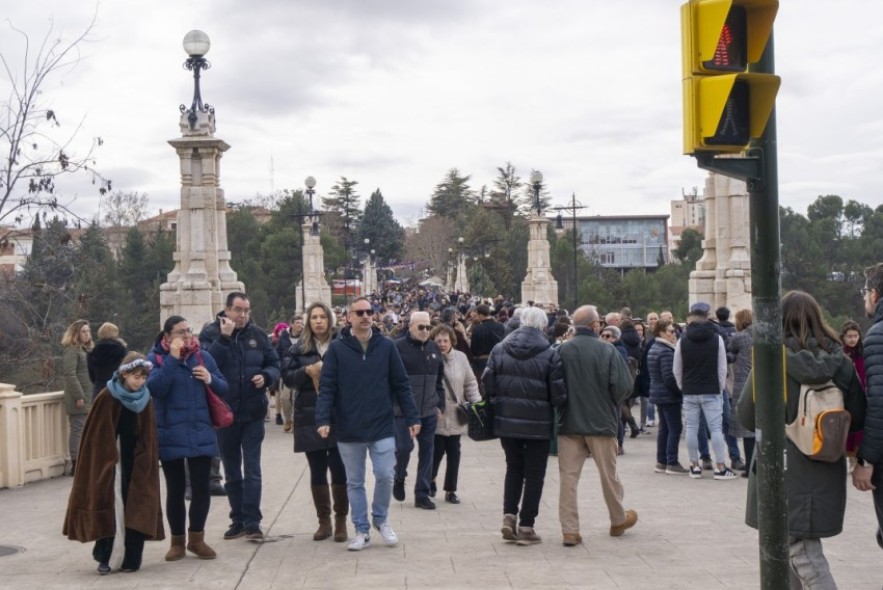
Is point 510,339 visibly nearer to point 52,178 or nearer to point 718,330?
point 718,330

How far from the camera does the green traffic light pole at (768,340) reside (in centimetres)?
480

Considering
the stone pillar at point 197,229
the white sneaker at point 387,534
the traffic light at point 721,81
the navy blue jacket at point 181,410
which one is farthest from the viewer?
the stone pillar at point 197,229

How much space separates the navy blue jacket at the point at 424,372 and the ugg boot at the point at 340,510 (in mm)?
1472

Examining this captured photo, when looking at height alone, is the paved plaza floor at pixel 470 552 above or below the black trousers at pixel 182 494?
below

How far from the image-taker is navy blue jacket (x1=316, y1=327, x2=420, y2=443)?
839cm

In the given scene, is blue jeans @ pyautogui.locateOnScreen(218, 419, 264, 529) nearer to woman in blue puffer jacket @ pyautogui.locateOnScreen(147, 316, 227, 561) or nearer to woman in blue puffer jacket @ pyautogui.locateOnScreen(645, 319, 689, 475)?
woman in blue puffer jacket @ pyautogui.locateOnScreen(147, 316, 227, 561)

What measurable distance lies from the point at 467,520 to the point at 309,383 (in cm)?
198

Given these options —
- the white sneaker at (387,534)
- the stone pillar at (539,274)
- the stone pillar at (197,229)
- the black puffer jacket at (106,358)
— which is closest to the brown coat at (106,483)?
the white sneaker at (387,534)

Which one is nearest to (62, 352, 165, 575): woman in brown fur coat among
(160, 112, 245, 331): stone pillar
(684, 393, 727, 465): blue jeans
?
(684, 393, 727, 465): blue jeans

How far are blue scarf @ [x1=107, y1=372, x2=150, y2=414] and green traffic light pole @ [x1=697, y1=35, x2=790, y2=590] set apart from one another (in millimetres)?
4554

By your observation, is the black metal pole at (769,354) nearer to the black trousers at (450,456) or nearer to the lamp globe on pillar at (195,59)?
the black trousers at (450,456)

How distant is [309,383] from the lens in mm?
8969

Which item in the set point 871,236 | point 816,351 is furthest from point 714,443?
point 871,236

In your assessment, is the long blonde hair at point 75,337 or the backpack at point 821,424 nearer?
the backpack at point 821,424
